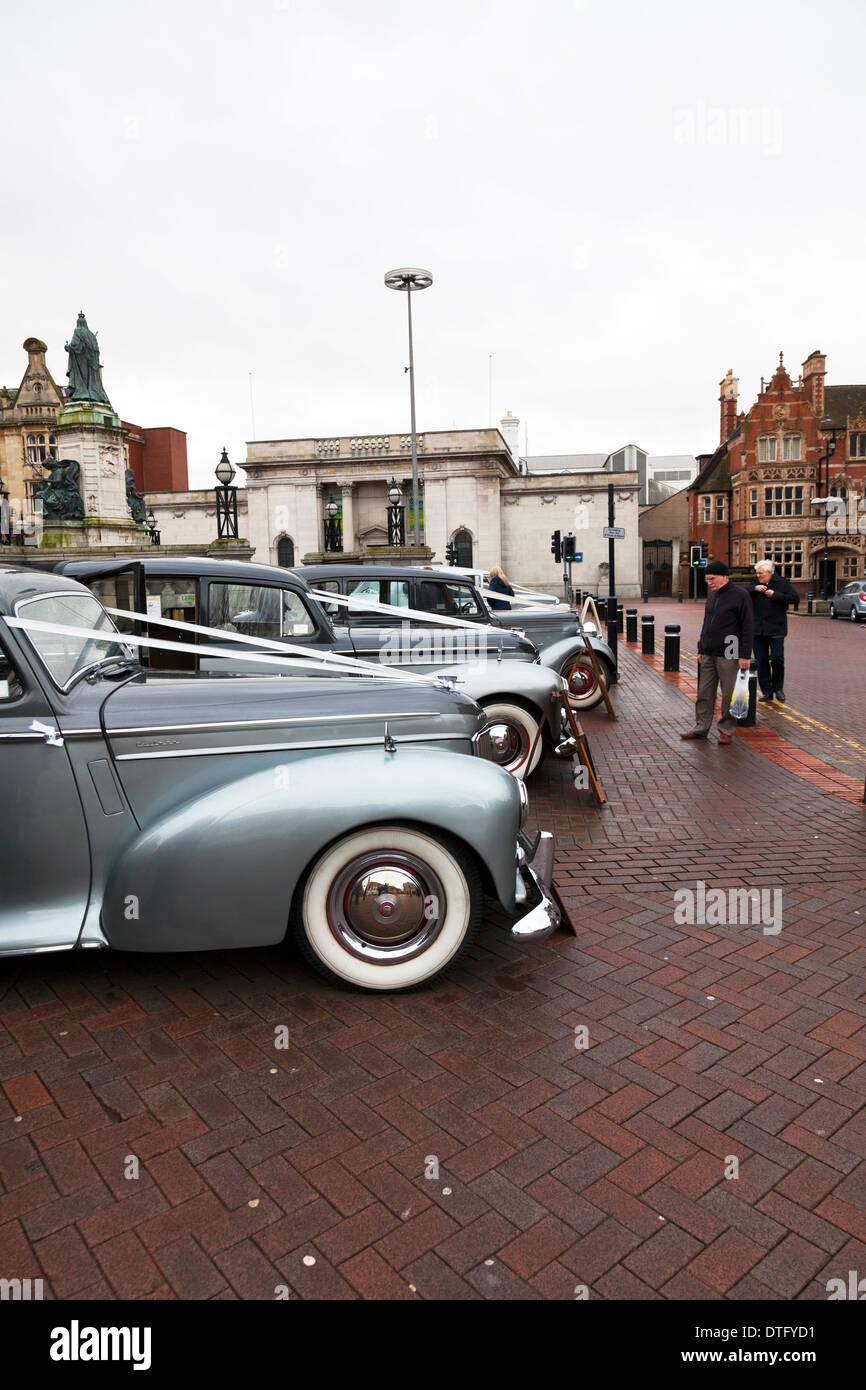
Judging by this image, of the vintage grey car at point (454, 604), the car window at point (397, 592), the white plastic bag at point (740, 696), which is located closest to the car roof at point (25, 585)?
the vintage grey car at point (454, 604)

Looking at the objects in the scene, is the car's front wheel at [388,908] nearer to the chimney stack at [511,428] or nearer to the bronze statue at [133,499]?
the bronze statue at [133,499]

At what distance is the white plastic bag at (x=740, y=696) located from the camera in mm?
8531

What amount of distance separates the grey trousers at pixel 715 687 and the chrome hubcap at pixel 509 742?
9.32 feet

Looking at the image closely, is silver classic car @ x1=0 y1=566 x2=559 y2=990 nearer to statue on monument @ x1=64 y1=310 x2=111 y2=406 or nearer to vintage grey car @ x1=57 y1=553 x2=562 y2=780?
vintage grey car @ x1=57 y1=553 x2=562 y2=780

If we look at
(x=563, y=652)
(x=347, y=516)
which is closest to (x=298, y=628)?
(x=563, y=652)

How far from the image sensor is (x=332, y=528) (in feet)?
179

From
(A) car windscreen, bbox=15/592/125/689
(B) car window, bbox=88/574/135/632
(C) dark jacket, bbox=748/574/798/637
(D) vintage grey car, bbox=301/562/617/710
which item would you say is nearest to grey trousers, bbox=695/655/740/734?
(D) vintage grey car, bbox=301/562/617/710

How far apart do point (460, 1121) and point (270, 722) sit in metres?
1.78

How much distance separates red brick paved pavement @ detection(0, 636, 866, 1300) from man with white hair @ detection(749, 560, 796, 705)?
6313 mm

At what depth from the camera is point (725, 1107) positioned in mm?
2883

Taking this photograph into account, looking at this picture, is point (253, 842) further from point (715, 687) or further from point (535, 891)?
point (715, 687)

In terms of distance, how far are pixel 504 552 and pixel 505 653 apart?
46.7 meters

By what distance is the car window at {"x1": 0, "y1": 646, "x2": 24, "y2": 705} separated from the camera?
3492mm
